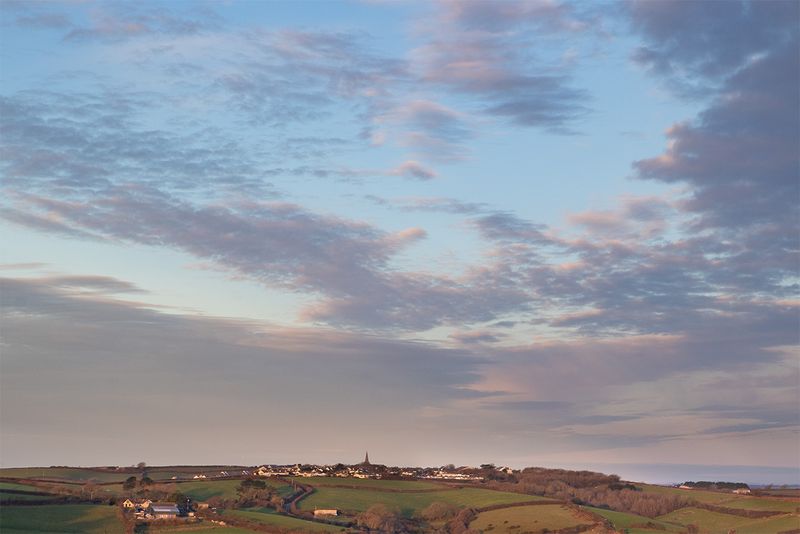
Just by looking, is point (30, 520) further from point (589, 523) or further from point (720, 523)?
point (720, 523)

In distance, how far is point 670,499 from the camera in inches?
7854

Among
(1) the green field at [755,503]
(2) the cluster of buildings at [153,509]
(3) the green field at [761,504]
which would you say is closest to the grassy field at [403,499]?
(2) the cluster of buildings at [153,509]

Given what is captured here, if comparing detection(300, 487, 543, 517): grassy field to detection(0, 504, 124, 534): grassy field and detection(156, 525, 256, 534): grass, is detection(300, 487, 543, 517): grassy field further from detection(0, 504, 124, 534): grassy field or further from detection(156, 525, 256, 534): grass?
detection(0, 504, 124, 534): grassy field

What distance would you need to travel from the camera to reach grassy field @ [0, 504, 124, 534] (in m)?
128

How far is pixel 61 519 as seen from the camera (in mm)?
133500

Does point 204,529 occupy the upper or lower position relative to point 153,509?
lower

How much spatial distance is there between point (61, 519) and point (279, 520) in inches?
1143

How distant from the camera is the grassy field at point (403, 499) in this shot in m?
172

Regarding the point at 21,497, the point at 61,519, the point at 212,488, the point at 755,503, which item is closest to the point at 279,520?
the point at 61,519

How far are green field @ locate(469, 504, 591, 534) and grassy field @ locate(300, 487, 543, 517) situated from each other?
797 cm

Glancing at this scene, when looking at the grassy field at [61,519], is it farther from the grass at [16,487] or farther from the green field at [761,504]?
the green field at [761,504]

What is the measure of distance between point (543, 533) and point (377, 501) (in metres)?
40.6

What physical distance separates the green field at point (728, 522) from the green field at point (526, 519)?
21.6m

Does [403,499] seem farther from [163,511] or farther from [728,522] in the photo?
[163,511]
